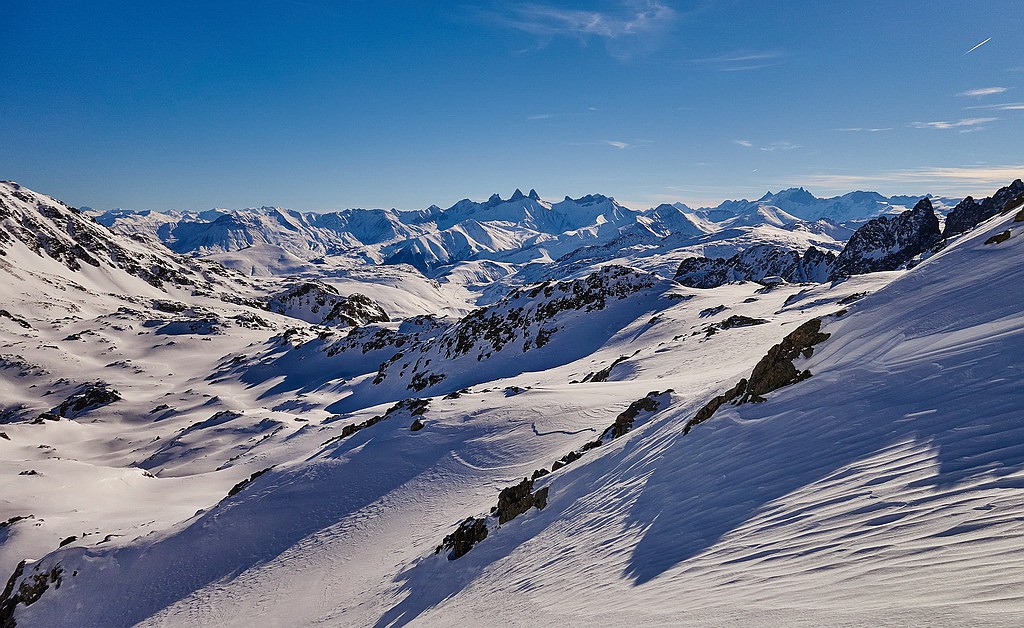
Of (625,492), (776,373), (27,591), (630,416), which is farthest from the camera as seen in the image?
(27,591)

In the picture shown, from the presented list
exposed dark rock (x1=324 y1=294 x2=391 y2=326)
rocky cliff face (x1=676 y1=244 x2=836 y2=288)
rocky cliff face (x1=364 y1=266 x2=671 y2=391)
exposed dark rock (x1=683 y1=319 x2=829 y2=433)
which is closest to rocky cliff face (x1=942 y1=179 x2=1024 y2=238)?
rocky cliff face (x1=676 y1=244 x2=836 y2=288)

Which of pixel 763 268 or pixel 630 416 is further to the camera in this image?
pixel 763 268

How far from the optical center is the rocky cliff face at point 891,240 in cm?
10831

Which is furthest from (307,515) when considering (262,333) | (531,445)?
(262,333)

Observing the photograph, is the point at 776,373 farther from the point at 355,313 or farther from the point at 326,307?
the point at 326,307

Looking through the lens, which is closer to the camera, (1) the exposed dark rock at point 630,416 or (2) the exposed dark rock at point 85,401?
(1) the exposed dark rock at point 630,416

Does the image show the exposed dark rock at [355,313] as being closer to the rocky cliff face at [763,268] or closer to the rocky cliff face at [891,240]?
the rocky cliff face at [763,268]

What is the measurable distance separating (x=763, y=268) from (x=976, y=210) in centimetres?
5981

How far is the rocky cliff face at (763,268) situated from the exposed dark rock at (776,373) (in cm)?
10123

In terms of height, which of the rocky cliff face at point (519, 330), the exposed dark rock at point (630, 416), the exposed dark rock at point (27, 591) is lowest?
the exposed dark rock at point (27, 591)

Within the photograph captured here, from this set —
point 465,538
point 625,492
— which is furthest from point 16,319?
point 625,492

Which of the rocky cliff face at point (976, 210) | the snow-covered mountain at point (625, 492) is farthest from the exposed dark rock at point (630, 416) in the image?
the rocky cliff face at point (976, 210)

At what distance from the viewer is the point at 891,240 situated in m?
114

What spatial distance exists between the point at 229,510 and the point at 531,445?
15.7m
